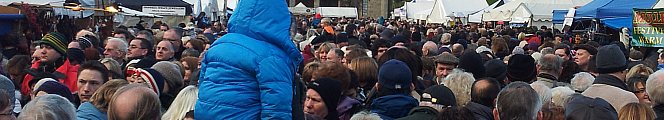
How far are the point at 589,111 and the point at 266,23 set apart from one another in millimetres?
1856

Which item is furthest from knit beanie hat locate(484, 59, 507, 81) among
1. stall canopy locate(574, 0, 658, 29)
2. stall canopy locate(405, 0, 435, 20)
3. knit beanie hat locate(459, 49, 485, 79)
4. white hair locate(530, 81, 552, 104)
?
stall canopy locate(405, 0, 435, 20)

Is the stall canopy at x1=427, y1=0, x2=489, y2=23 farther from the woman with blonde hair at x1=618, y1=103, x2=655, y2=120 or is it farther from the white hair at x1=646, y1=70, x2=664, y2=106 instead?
the woman with blonde hair at x1=618, y1=103, x2=655, y2=120

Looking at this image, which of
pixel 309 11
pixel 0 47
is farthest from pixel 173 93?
pixel 309 11

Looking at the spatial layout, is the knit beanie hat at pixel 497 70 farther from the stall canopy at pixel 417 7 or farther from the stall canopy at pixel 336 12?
the stall canopy at pixel 336 12

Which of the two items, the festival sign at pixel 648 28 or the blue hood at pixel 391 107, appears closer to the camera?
the blue hood at pixel 391 107

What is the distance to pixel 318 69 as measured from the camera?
612 cm

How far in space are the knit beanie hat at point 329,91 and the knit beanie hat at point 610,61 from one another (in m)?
2.93

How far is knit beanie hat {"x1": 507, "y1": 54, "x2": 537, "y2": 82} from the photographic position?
7.22 metres

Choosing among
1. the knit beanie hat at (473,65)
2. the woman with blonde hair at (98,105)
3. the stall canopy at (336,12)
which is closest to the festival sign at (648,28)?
the knit beanie hat at (473,65)

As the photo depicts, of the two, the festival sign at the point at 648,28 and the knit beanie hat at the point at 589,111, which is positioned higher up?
the festival sign at the point at 648,28

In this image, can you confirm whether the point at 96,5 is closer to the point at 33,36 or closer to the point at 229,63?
the point at 33,36

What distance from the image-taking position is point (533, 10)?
861 inches

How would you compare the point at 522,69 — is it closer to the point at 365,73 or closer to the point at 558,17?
the point at 365,73

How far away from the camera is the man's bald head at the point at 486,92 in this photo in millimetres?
5246
